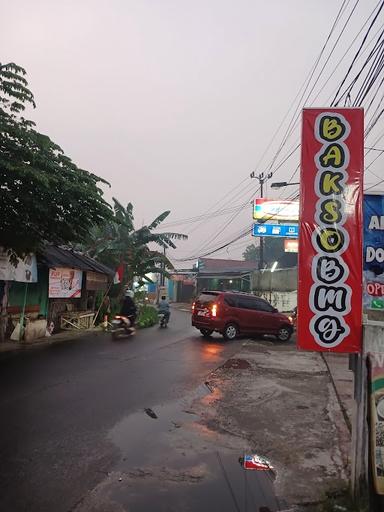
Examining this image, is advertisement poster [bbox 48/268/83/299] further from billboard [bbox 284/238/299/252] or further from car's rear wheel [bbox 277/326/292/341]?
billboard [bbox 284/238/299/252]

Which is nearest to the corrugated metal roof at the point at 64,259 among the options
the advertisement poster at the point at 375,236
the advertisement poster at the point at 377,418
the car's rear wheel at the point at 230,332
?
the car's rear wheel at the point at 230,332

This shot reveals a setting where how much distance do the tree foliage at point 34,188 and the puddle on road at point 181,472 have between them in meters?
5.99

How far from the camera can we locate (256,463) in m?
5.35

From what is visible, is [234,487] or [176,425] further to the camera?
[176,425]

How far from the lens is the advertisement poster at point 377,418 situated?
4109 millimetres

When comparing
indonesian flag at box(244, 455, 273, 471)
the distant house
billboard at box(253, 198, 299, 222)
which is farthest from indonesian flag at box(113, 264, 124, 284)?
the distant house

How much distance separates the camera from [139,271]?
25.4 meters

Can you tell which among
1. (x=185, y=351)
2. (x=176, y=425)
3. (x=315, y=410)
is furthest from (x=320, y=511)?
(x=185, y=351)

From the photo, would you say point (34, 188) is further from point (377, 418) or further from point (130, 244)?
point (130, 244)

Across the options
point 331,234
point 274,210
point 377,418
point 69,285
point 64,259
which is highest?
point 274,210

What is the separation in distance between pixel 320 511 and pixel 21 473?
296cm

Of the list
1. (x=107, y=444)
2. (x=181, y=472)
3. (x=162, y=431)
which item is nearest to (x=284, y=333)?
(x=162, y=431)

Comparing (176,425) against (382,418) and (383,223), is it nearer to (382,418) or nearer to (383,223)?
(382,418)

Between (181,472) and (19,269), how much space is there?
37.3 ft
